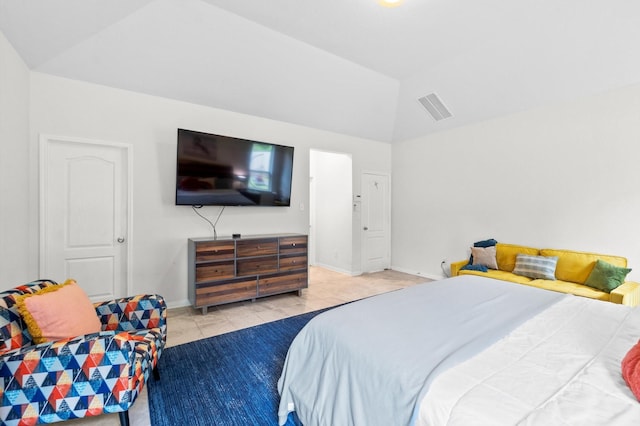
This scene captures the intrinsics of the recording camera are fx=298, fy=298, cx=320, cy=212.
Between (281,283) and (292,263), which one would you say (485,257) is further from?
(281,283)

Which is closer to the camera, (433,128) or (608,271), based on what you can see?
(608,271)

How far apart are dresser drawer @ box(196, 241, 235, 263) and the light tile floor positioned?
68 cm

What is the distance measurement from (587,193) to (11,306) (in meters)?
5.44

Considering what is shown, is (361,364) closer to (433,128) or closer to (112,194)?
(112,194)

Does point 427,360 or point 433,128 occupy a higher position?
point 433,128

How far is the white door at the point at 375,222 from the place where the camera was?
18.9 ft

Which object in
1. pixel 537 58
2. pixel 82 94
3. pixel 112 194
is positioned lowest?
pixel 112 194

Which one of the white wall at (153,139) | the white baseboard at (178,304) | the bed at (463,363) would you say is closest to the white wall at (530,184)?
the bed at (463,363)

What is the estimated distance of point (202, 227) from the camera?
4.00m

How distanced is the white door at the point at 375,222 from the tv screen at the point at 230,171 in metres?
1.84

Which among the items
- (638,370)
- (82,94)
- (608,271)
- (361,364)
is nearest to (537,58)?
(608,271)

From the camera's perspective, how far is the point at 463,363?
3.98ft

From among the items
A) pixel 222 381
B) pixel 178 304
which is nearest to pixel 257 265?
pixel 178 304

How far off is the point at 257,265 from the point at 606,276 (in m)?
3.97
